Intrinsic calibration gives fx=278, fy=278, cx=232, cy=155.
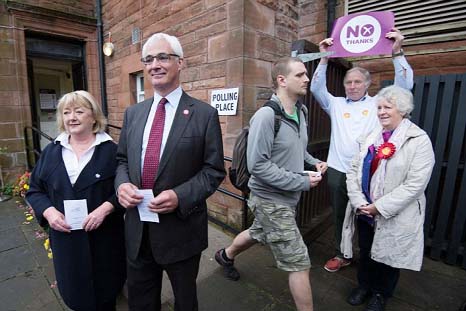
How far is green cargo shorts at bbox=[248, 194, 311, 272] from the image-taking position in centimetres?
176

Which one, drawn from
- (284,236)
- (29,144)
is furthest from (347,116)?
(29,144)

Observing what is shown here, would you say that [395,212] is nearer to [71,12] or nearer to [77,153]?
[77,153]

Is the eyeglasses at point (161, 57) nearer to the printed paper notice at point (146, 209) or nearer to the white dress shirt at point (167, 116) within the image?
the white dress shirt at point (167, 116)

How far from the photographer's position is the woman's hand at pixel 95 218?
1.49m

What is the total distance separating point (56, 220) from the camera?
4.82ft

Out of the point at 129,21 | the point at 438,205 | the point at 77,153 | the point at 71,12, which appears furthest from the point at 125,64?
the point at 438,205

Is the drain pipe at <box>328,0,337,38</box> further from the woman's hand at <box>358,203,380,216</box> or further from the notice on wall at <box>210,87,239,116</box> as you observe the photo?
the woman's hand at <box>358,203,380,216</box>

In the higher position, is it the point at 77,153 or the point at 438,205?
the point at 77,153

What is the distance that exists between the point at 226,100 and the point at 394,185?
6.52 ft

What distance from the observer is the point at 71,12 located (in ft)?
18.5

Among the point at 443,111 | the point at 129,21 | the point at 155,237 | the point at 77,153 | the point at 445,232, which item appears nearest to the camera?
the point at 155,237

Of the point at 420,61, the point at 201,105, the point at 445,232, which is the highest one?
the point at 420,61

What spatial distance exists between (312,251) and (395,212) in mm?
1431

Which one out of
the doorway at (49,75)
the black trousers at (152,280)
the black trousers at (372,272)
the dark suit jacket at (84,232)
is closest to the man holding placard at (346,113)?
the black trousers at (372,272)
